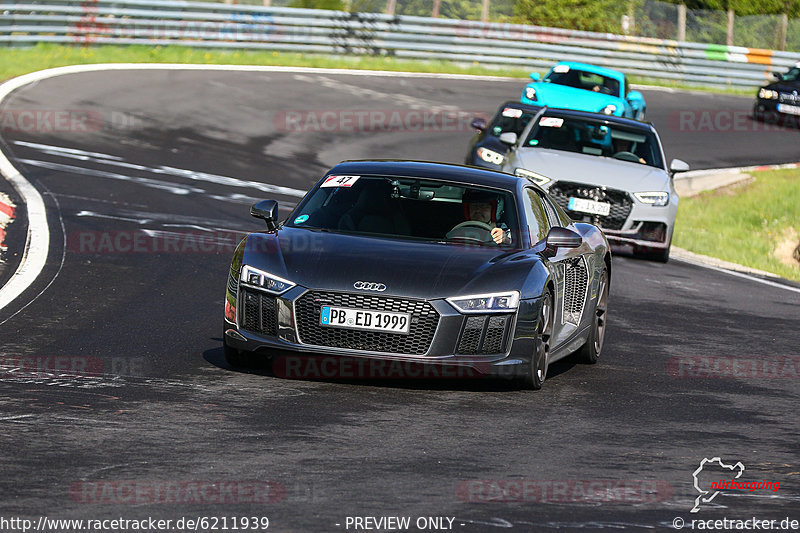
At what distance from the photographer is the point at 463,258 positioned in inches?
342

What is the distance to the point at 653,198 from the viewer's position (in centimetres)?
1723

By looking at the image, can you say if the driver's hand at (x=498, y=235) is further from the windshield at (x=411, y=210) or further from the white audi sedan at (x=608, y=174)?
the white audi sedan at (x=608, y=174)

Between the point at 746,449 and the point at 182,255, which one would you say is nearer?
the point at 746,449

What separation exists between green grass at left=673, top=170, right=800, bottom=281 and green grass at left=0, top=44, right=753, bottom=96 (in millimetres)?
12593

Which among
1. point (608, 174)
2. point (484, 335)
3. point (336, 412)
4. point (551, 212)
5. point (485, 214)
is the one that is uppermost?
point (485, 214)

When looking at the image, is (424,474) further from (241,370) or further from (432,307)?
(241,370)

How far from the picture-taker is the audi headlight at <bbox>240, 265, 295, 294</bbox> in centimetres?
832

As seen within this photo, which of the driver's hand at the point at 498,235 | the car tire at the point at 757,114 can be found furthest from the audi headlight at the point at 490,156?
the car tire at the point at 757,114

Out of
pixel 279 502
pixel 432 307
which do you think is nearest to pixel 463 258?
pixel 432 307

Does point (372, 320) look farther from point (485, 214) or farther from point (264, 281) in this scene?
point (485, 214)

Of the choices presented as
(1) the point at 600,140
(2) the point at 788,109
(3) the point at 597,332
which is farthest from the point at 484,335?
(2) the point at 788,109

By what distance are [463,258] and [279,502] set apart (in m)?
3.32

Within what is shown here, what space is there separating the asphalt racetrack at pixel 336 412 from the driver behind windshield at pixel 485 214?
103 cm

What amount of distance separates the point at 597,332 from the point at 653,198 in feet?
23.5
